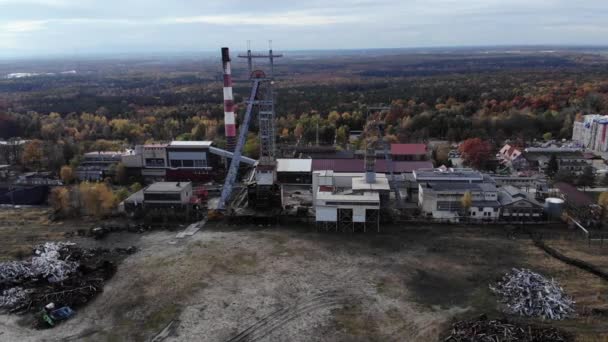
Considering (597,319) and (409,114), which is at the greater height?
(409,114)

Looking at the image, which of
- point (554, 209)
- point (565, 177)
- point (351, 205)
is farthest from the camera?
point (565, 177)

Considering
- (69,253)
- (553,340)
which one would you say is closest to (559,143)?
(553,340)

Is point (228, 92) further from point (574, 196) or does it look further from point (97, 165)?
point (574, 196)

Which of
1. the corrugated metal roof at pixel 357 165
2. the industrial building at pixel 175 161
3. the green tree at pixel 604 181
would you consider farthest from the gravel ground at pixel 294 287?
the green tree at pixel 604 181

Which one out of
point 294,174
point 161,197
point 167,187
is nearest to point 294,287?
point 161,197

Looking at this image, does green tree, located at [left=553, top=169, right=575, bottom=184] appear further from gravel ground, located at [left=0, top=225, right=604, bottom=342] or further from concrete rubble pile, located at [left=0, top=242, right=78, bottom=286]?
concrete rubble pile, located at [left=0, top=242, right=78, bottom=286]

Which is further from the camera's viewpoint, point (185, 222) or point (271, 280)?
point (185, 222)

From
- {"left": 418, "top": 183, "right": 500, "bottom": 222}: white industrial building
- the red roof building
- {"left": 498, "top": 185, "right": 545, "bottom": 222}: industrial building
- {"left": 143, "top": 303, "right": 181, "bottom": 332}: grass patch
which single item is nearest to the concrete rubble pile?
{"left": 143, "top": 303, "right": 181, "bottom": 332}: grass patch

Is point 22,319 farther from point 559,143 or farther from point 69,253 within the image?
point 559,143
